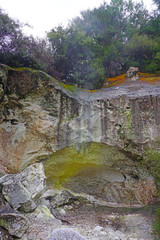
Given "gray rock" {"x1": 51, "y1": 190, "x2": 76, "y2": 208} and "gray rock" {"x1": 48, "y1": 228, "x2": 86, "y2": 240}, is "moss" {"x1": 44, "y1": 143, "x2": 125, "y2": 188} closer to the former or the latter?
"gray rock" {"x1": 51, "y1": 190, "x2": 76, "y2": 208}

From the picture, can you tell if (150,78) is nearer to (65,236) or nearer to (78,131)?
(78,131)

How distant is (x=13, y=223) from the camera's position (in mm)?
5145

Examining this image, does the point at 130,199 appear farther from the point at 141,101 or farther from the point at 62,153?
the point at 141,101

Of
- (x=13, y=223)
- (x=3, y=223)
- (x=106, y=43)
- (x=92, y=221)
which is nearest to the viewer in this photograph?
(x=3, y=223)

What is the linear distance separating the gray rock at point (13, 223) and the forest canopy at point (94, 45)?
298 inches

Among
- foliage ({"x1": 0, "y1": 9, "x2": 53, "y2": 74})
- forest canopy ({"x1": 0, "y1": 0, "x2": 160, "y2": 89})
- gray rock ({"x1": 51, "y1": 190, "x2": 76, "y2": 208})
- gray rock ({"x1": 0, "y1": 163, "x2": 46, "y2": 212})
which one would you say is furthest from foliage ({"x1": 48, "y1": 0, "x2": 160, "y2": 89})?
gray rock ({"x1": 0, "y1": 163, "x2": 46, "y2": 212})

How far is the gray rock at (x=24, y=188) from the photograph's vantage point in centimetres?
603

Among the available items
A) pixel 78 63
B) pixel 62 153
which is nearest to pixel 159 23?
pixel 78 63

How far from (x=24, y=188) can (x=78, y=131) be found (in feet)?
14.4

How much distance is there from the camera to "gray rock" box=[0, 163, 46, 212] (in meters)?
6.03

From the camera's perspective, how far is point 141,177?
9.53 metres

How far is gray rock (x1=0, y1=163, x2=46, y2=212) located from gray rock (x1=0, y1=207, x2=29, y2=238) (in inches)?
26.9

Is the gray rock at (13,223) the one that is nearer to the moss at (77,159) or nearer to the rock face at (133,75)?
the moss at (77,159)

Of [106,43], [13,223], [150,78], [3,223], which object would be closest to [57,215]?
[13,223]
